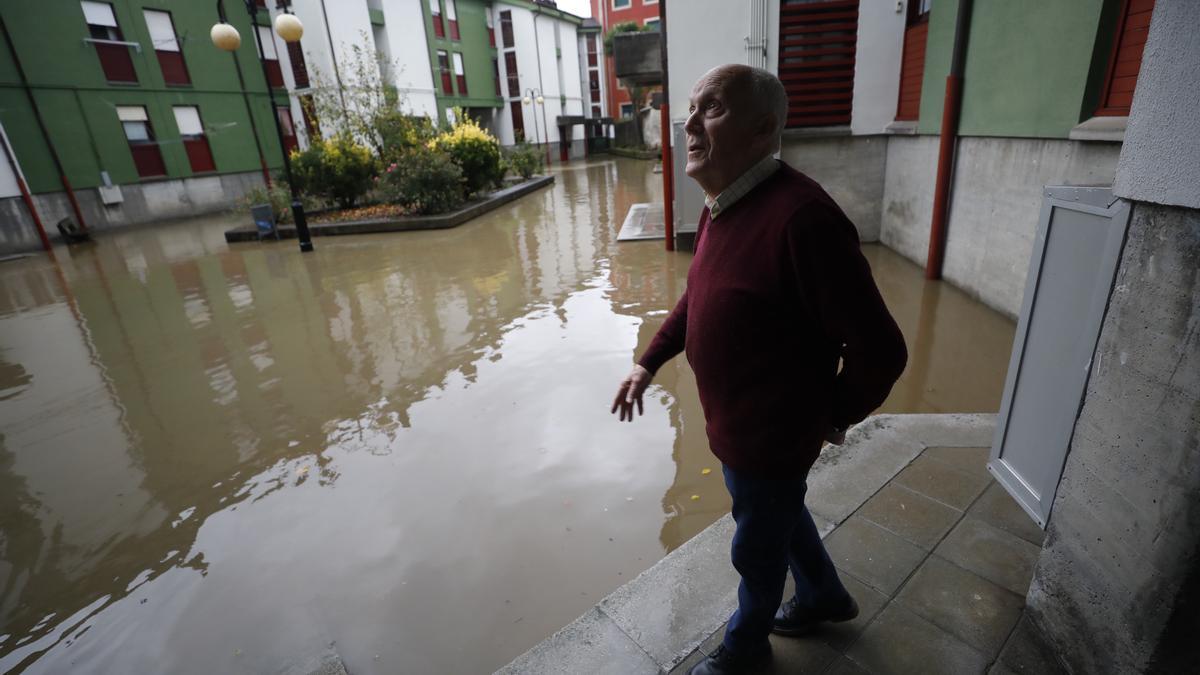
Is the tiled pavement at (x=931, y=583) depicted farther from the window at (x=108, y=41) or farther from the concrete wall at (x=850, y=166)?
the window at (x=108, y=41)

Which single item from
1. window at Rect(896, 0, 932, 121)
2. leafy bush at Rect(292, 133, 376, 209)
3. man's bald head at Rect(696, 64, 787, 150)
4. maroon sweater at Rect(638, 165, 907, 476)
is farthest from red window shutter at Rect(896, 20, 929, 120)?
leafy bush at Rect(292, 133, 376, 209)

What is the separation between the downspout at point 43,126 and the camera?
14337 millimetres

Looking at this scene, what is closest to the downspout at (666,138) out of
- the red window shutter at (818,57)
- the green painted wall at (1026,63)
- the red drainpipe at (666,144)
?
the red drainpipe at (666,144)

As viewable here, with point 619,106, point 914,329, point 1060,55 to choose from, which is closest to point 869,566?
point 914,329

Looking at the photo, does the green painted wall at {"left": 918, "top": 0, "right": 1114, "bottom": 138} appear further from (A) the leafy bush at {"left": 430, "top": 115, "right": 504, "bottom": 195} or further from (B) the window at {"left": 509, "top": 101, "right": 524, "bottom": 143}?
(B) the window at {"left": 509, "top": 101, "right": 524, "bottom": 143}

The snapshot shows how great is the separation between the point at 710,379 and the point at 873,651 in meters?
1.13

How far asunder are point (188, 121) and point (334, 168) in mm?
8412

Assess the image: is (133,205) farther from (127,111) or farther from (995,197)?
(995,197)

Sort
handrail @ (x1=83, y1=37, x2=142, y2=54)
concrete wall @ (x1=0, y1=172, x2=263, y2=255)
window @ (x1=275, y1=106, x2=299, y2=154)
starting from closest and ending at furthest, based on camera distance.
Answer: concrete wall @ (x1=0, y1=172, x2=263, y2=255) < handrail @ (x1=83, y1=37, x2=142, y2=54) < window @ (x1=275, y1=106, x2=299, y2=154)

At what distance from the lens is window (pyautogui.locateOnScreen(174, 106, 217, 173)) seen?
59.8ft

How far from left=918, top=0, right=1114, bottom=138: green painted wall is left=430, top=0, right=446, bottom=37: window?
1055 inches

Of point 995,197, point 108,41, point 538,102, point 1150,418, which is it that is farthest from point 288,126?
point 1150,418

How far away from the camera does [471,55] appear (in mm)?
30641

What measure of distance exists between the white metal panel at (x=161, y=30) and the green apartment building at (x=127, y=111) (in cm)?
3
